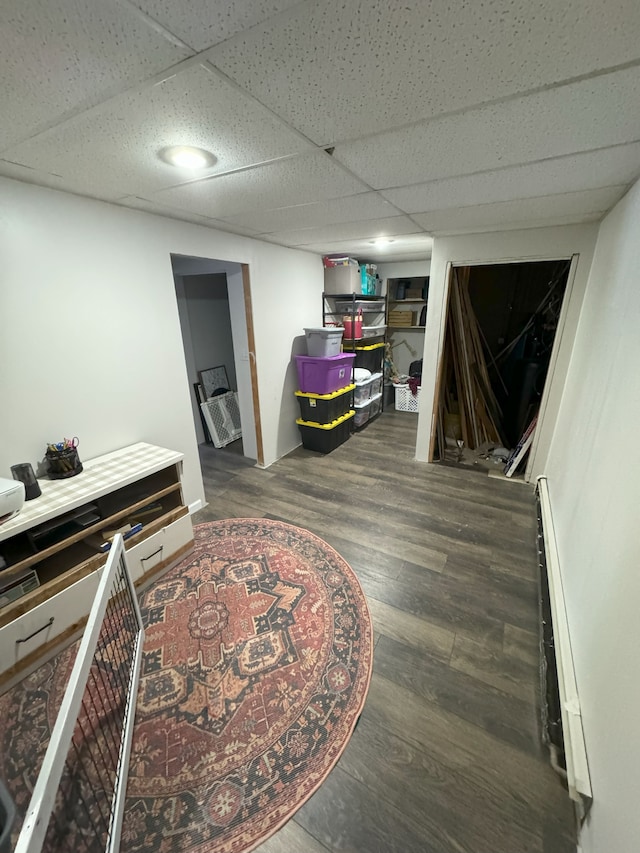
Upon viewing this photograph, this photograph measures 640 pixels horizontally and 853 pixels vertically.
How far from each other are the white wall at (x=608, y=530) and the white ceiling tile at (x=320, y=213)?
1.26 meters

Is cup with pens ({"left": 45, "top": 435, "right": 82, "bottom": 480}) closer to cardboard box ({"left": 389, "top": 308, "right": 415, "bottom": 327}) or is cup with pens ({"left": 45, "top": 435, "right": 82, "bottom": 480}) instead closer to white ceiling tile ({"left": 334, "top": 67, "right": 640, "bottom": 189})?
white ceiling tile ({"left": 334, "top": 67, "right": 640, "bottom": 189})

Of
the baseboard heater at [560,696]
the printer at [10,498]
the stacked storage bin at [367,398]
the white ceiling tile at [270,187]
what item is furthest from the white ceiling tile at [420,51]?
the stacked storage bin at [367,398]

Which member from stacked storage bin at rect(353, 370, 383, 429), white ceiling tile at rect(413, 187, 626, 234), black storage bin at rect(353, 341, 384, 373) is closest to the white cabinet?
white ceiling tile at rect(413, 187, 626, 234)

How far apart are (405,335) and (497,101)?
467 centimetres

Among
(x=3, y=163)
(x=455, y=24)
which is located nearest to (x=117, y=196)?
(x=3, y=163)

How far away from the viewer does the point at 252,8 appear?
2.07 feet

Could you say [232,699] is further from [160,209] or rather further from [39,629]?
[160,209]

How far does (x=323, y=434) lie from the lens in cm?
374

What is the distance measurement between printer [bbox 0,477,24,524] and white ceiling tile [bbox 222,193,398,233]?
1.96 m

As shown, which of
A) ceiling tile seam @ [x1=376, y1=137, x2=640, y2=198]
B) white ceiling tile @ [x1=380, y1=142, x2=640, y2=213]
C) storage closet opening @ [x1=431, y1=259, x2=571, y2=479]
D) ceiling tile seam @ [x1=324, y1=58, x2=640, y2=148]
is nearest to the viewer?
ceiling tile seam @ [x1=324, y1=58, x2=640, y2=148]

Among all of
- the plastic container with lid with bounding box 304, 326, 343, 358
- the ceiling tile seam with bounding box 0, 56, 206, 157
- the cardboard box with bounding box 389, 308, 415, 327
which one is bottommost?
the plastic container with lid with bounding box 304, 326, 343, 358

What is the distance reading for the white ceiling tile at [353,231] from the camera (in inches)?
93.8

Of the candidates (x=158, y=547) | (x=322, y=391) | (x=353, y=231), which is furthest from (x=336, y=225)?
(x=158, y=547)

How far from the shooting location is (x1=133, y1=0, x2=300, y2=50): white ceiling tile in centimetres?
62
